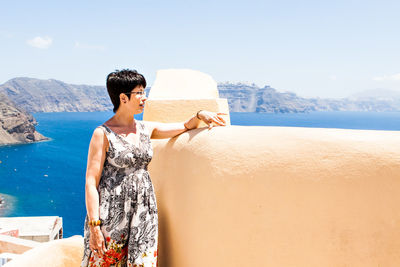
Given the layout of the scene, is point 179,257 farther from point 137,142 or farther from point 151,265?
point 137,142

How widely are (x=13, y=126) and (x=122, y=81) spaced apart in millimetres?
104033

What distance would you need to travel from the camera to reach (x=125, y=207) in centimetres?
284

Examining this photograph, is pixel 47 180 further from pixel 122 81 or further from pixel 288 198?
pixel 288 198

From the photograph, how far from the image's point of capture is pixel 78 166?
75.9 metres

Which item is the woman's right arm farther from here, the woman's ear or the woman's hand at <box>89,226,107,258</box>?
the woman's ear

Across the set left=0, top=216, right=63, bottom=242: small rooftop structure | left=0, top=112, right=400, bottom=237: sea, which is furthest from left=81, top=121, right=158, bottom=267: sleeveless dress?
left=0, top=112, right=400, bottom=237: sea

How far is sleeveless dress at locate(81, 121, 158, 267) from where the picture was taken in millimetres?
2799

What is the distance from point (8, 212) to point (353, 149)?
6014cm

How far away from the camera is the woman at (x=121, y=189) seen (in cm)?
273

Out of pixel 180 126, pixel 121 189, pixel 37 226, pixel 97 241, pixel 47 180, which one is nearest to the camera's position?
pixel 97 241

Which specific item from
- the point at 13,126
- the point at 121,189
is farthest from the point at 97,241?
the point at 13,126

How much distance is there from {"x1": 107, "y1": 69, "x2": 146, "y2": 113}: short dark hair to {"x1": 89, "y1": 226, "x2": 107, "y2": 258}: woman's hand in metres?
1.04

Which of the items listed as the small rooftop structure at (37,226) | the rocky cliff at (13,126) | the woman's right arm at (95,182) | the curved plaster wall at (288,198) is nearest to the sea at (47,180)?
the rocky cliff at (13,126)

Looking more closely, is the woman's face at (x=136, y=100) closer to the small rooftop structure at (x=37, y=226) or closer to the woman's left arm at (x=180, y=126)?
the woman's left arm at (x=180, y=126)
